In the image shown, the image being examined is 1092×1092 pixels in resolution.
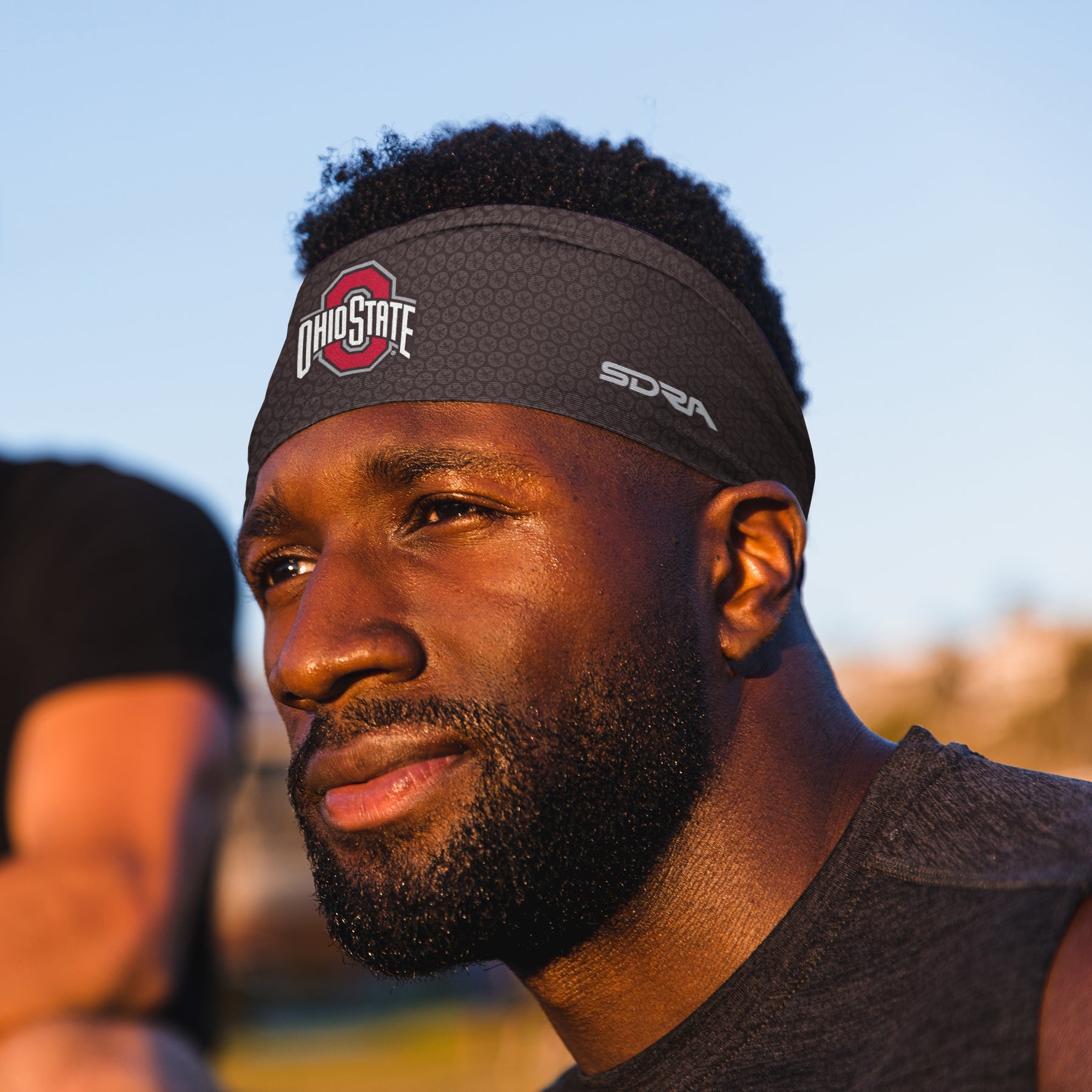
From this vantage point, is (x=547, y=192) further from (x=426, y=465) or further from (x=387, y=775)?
(x=387, y=775)

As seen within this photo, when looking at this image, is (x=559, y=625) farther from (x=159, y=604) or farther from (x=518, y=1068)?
(x=518, y=1068)

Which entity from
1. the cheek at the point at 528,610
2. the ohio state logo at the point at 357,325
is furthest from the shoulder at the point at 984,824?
the ohio state logo at the point at 357,325

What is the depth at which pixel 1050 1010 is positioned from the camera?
181 centimetres

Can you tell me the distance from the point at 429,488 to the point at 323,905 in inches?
34.6

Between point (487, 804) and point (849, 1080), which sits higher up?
point (487, 804)

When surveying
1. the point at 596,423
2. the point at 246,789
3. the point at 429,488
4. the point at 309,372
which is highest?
the point at 246,789

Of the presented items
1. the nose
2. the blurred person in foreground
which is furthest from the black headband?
the blurred person in foreground

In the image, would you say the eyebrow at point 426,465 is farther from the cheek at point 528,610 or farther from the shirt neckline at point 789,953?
the shirt neckline at point 789,953

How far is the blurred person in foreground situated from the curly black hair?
3.96 feet

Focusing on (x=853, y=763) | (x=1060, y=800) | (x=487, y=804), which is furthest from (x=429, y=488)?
(x=1060, y=800)

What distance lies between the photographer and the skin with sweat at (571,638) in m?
2.47

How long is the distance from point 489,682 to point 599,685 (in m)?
0.22

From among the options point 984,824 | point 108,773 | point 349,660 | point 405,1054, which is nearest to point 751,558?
point 984,824

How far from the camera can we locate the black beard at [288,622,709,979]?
2393 millimetres
